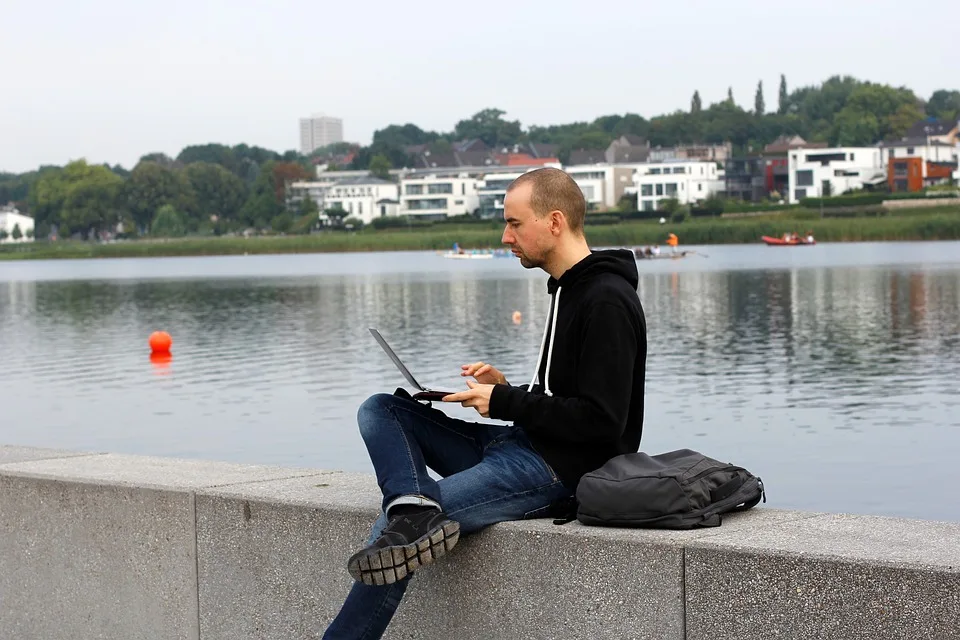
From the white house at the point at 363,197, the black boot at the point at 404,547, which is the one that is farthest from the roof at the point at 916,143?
the black boot at the point at 404,547

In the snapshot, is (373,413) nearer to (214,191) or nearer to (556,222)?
(556,222)

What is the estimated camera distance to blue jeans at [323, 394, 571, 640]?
15.4 feet

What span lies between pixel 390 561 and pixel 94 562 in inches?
65.4

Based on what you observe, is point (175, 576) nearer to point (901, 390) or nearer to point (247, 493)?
point (247, 493)

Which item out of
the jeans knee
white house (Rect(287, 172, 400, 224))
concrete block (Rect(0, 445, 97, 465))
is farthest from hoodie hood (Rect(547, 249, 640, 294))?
white house (Rect(287, 172, 400, 224))

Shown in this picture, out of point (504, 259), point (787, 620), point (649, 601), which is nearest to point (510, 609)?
point (649, 601)

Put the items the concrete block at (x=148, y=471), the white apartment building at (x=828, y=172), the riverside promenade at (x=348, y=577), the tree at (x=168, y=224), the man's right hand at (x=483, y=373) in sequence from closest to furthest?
1. the riverside promenade at (x=348, y=577)
2. the man's right hand at (x=483, y=373)
3. the concrete block at (x=148, y=471)
4. the white apartment building at (x=828, y=172)
5. the tree at (x=168, y=224)

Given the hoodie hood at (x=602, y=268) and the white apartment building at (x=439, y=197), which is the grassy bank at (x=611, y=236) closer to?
the white apartment building at (x=439, y=197)

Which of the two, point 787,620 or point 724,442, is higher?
point 787,620

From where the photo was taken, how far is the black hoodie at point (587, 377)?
468cm

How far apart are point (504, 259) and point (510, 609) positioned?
110 meters

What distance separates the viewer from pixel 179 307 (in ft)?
164

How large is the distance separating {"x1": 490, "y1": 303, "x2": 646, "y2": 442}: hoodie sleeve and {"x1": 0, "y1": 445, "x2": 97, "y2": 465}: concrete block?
2.47 m

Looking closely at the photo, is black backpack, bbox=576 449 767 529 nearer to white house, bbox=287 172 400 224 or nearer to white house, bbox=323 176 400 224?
white house, bbox=323 176 400 224
